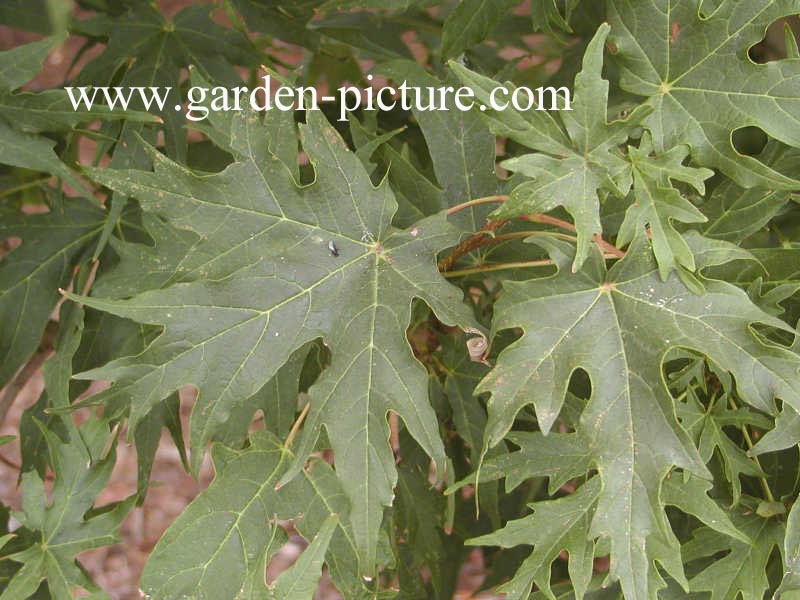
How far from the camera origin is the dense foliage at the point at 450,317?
34.1 inches

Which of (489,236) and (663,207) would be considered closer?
(663,207)

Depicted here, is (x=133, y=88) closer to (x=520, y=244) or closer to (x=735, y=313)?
(x=520, y=244)

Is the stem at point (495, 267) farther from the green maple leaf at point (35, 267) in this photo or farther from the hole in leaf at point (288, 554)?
the hole in leaf at point (288, 554)

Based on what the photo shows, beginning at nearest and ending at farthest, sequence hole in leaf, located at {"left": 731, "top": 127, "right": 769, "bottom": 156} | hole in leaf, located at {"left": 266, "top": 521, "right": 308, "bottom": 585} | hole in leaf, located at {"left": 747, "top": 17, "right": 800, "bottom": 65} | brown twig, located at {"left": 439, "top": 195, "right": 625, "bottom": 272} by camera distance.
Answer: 1. brown twig, located at {"left": 439, "top": 195, "right": 625, "bottom": 272}
2. hole in leaf, located at {"left": 731, "top": 127, "right": 769, "bottom": 156}
3. hole in leaf, located at {"left": 747, "top": 17, "right": 800, "bottom": 65}
4. hole in leaf, located at {"left": 266, "top": 521, "right": 308, "bottom": 585}

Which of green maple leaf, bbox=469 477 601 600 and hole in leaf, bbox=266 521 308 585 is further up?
green maple leaf, bbox=469 477 601 600

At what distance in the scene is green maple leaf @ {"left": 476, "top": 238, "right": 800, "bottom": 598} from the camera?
850mm

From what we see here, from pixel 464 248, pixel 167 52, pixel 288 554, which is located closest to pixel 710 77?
pixel 464 248

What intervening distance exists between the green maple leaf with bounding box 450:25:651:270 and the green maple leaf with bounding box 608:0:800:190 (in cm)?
17

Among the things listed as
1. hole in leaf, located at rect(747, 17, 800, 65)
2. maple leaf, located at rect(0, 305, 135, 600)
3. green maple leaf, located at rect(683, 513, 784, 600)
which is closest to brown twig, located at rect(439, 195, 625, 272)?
green maple leaf, located at rect(683, 513, 784, 600)

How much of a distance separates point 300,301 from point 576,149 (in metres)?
0.33

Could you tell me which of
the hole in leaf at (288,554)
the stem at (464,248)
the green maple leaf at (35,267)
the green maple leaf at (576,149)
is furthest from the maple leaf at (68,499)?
the hole in leaf at (288,554)

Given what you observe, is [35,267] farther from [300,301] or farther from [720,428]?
[720,428]

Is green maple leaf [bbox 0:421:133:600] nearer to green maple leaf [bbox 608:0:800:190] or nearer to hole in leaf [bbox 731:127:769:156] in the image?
green maple leaf [bbox 608:0:800:190]

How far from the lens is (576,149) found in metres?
0.87
